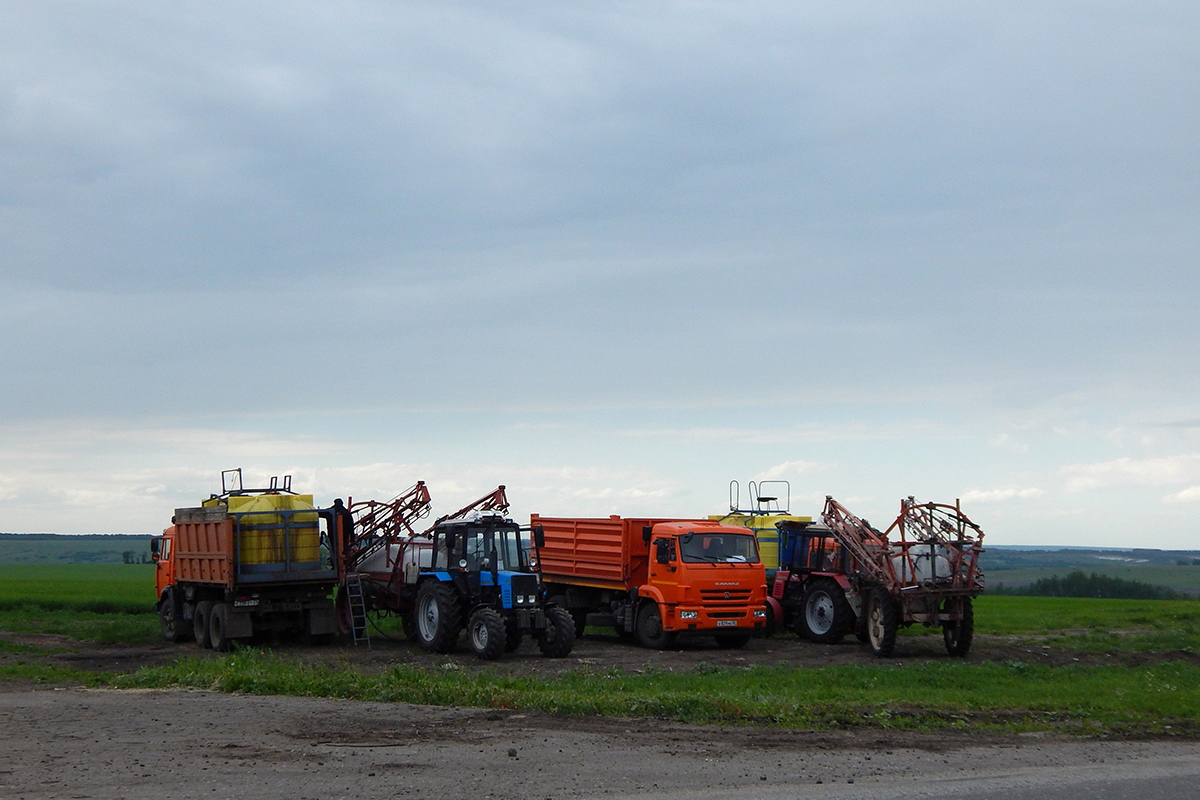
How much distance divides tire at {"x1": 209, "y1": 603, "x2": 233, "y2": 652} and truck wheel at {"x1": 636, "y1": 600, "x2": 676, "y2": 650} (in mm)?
8635

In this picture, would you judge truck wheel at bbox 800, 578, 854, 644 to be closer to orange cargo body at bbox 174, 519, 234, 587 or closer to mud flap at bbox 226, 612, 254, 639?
mud flap at bbox 226, 612, 254, 639

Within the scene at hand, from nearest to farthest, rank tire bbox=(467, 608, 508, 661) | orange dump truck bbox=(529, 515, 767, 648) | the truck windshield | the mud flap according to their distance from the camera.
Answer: tire bbox=(467, 608, 508, 661) < orange dump truck bbox=(529, 515, 767, 648) < the mud flap < the truck windshield

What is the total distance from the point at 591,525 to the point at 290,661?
8197 mm

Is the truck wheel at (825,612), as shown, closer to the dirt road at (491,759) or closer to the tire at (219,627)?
the dirt road at (491,759)

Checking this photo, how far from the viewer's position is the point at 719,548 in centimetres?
2423

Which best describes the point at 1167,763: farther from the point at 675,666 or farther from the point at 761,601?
the point at 761,601

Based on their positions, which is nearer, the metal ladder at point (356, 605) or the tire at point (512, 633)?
the tire at point (512, 633)

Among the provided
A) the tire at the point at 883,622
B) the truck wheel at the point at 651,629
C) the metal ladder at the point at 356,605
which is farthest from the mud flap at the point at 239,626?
the tire at the point at 883,622

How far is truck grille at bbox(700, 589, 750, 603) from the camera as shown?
2370cm

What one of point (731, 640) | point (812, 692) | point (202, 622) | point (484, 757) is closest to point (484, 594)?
point (731, 640)

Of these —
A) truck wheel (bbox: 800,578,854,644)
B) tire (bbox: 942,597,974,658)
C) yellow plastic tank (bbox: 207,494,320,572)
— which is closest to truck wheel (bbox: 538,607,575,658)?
yellow plastic tank (bbox: 207,494,320,572)

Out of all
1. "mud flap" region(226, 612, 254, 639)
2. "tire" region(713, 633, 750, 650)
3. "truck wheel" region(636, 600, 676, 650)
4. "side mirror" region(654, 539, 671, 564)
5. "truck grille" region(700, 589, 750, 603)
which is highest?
"side mirror" region(654, 539, 671, 564)

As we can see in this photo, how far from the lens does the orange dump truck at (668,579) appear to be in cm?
2369

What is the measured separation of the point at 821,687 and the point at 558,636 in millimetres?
6678
